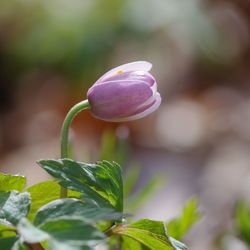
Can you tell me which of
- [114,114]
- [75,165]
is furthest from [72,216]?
[114,114]

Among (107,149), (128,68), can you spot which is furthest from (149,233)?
(107,149)

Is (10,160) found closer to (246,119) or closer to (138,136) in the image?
(138,136)

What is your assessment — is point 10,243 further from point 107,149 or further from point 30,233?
point 107,149

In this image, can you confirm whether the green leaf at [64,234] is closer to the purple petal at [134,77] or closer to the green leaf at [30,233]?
the green leaf at [30,233]

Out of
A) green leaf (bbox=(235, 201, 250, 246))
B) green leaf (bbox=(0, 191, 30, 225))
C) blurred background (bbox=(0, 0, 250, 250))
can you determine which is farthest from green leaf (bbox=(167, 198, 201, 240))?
blurred background (bbox=(0, 0, 250, 250))

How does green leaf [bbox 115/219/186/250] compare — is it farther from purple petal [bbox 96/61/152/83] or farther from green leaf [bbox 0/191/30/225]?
purple petal [bbox 96/61/152/83]
